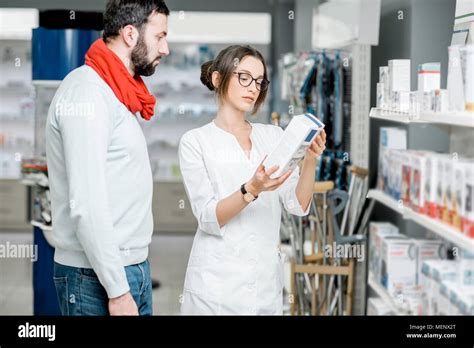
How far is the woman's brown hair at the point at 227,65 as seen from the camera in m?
2.14

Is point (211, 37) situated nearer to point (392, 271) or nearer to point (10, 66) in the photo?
point (10, 66)

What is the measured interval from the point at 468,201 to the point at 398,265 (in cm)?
82

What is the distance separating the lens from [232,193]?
2102 millimetres

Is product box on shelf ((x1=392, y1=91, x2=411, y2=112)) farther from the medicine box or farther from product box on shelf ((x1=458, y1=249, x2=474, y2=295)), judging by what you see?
the medicine box

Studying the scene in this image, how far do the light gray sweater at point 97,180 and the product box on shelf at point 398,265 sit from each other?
3.97 feet

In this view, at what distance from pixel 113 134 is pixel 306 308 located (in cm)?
230

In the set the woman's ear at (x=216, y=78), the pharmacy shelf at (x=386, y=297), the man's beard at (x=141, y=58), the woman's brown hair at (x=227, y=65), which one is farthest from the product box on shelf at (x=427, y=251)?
the man's beard at (x=141, y=58)

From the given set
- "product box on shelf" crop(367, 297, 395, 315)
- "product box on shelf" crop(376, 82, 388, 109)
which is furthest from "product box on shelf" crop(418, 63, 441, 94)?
"product box on shelf" crop(367, 297, 395, 315)

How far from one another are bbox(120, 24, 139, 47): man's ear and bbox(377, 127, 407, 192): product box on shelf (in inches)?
50.9

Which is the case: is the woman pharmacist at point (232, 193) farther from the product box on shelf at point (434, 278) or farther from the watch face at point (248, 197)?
the product box on shelf at point (434, 278)

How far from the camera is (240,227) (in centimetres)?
215

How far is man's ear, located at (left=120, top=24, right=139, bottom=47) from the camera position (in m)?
1.91

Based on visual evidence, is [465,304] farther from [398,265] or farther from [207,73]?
[207,73]

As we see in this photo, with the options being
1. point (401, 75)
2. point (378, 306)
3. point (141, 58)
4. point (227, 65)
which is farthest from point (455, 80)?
point (378, 306)
